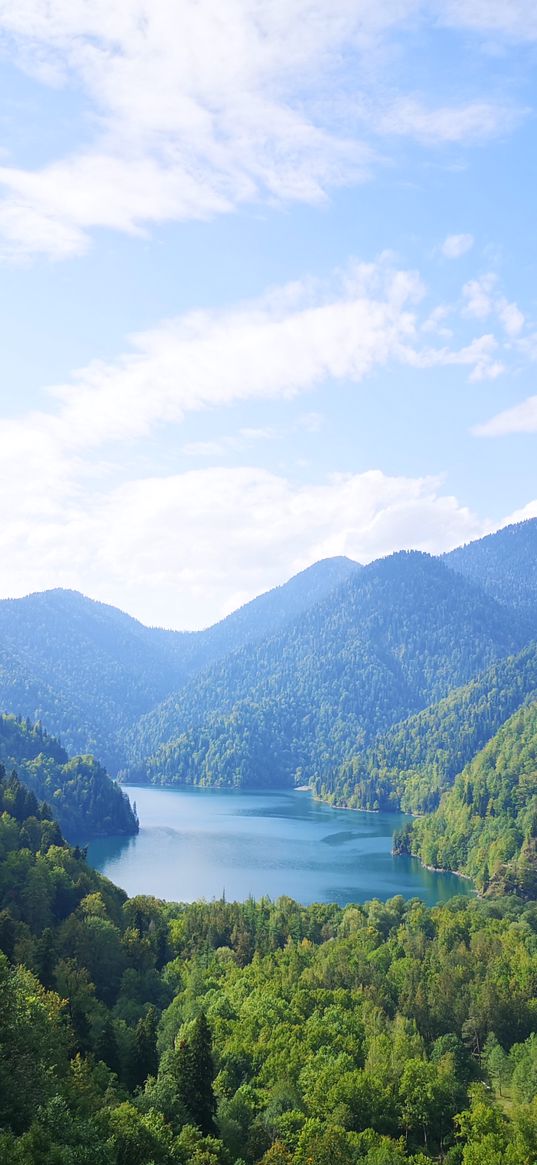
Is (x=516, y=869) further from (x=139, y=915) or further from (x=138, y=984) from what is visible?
(x=138, y=984)

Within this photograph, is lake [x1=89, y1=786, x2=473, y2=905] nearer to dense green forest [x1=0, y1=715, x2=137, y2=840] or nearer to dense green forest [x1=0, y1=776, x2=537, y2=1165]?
dense green forest [x1=0, y1=715, x2=137, y2=840]

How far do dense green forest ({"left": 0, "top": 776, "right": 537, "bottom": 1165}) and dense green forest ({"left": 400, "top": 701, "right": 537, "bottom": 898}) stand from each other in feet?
123

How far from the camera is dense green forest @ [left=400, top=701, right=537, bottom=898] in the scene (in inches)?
5221

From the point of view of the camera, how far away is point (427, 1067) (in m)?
52.0

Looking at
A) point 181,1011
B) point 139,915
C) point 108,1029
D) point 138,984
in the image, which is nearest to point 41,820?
point 139,915

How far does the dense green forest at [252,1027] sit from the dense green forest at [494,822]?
3747cm

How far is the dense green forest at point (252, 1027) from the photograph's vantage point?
36.2 m

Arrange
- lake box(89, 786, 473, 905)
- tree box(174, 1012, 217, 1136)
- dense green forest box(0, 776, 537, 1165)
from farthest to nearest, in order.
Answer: lake box(89, 786, 473, 905) → tree box(174, 1012, 217, 1136) → dense green forest box(0, 776, 537, 1165)

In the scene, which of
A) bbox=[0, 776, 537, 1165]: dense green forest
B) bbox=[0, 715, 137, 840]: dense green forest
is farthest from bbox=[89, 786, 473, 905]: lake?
bbox=[0, 776, 537, 1165]: dense green forest

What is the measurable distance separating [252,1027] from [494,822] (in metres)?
105

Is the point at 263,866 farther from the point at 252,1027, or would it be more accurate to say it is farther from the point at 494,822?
the point at 252,1027

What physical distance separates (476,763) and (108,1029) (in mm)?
149996

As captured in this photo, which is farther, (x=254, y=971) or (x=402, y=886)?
(x=402, y=886)

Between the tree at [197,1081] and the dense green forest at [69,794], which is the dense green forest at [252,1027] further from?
the dense green forest at [69,794]
